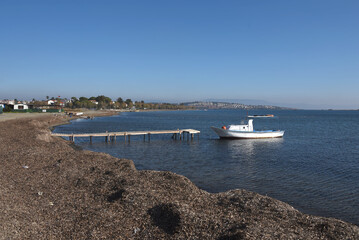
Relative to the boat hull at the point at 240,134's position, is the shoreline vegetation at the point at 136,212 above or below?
above

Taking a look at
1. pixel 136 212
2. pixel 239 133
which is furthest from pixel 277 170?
pixel 239 133

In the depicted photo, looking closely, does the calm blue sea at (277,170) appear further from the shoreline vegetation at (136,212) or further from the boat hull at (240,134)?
the boat hull at (240,134)

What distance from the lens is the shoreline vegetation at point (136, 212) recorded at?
8.57m

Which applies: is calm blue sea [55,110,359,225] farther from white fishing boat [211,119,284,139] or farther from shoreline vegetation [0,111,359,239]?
white fishing boat [211,119,284,139]

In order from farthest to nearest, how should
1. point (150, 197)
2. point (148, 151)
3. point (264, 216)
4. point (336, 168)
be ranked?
point (148, 151) → point (336, 168) → point (150, 197) → point (264, 216)

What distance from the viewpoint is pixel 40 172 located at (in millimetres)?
15375

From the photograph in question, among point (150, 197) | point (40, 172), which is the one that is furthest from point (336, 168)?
point (40, 172)

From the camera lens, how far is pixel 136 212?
1019 cm

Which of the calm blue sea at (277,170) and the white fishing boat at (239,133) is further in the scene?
the white fishing boat at (239,133)

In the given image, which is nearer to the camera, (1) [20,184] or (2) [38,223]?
(2) [38,223]

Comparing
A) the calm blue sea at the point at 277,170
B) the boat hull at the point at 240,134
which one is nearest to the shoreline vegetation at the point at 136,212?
the calm blue sea at the point at 277,170

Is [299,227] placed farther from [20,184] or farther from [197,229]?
[20,184]

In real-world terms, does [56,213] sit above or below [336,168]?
above

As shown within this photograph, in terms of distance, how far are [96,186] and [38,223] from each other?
4319mm
